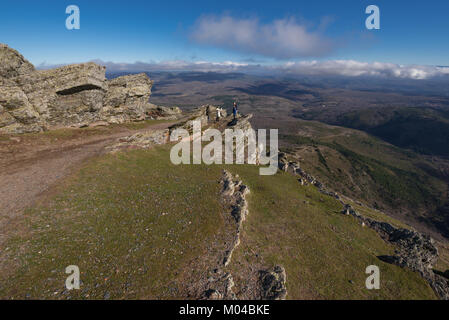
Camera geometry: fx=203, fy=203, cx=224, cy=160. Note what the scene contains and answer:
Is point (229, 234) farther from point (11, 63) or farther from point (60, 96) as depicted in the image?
point (11, 63)

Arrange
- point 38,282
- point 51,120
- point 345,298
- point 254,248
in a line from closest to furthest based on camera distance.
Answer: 1. point 38,282
2. point 345,298
3. point 254,248
4. point 51,120

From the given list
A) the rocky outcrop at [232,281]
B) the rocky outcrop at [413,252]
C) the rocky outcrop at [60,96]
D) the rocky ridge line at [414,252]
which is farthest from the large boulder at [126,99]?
the rocky outcrop at [413,252]

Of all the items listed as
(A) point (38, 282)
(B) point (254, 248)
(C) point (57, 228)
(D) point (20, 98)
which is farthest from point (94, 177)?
(D) point (20, 98)

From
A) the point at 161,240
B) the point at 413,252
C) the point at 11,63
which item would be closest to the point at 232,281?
the point at 161,240

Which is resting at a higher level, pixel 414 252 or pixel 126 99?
pixel 126 99

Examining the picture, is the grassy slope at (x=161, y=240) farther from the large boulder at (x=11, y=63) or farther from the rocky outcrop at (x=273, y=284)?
the large boulder at (x=11, y=63)
